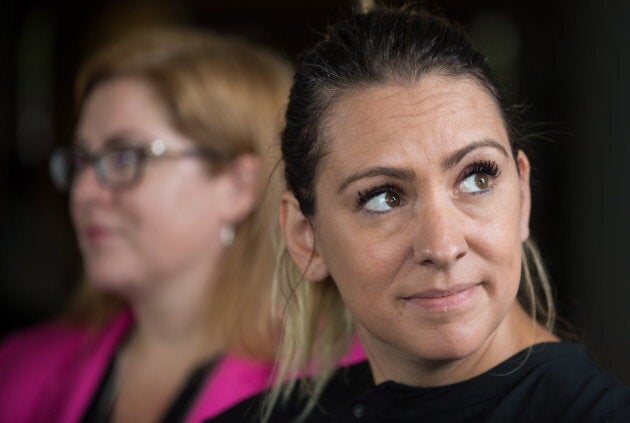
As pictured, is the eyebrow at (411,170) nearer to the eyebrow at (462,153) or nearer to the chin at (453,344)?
the eyebrow at (462,153)

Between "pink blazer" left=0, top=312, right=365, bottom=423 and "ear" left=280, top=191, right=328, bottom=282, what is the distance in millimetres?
584

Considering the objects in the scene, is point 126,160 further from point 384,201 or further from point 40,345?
point 384,201

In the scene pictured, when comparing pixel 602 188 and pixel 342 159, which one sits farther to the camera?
pixel 602 188

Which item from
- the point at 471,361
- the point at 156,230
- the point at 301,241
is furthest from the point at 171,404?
the point at 471,361

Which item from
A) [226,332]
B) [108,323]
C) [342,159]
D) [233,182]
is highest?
[342,159]

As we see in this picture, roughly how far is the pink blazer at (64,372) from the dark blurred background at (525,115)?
1.92ft

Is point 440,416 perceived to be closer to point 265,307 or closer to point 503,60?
point 265,307

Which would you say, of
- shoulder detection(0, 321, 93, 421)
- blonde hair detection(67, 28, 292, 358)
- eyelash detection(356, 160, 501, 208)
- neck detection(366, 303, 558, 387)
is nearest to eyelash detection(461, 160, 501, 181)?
eyelash detection(356, 160, 501, 208)

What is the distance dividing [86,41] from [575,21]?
6.61ft

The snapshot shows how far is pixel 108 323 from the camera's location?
7.64 feet

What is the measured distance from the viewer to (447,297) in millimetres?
1091

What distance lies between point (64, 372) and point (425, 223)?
1.42 meters

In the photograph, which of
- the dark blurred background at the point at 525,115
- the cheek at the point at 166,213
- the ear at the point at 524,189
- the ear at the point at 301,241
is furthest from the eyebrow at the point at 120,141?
the ear at the point at 524,189

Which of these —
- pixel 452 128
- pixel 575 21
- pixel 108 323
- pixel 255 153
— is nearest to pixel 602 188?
pixel 575 21
